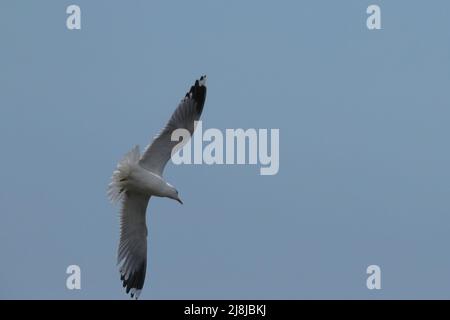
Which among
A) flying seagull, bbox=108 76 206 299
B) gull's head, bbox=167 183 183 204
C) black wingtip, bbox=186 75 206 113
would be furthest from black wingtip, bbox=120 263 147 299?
black wingtip, bbox=186 75 206 113

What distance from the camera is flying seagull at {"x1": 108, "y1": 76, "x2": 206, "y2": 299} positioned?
7102mm

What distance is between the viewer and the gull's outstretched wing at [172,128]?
283 inches

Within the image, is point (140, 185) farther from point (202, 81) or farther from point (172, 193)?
point (202, 81)

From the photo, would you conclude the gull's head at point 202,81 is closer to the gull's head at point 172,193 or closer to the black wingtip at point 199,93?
the black wingtip at point 199,93

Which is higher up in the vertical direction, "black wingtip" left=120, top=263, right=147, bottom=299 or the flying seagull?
the flying seagull

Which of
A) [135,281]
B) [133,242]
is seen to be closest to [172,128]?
[133,242]

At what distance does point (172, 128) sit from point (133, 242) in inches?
39.9

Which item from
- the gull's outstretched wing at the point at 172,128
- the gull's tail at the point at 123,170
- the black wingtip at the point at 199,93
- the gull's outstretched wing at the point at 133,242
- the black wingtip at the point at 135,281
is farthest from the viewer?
the black wingtip at the point at 135,281

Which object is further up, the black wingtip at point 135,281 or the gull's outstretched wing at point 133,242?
the gull's outstretched wing at point 133,242

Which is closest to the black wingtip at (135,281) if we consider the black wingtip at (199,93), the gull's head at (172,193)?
the gull's head at (172,193)

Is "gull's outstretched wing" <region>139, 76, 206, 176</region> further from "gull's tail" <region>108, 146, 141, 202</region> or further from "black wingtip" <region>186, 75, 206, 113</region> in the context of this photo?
"gull's tail" <region>108, 146, 141, 202</region>
